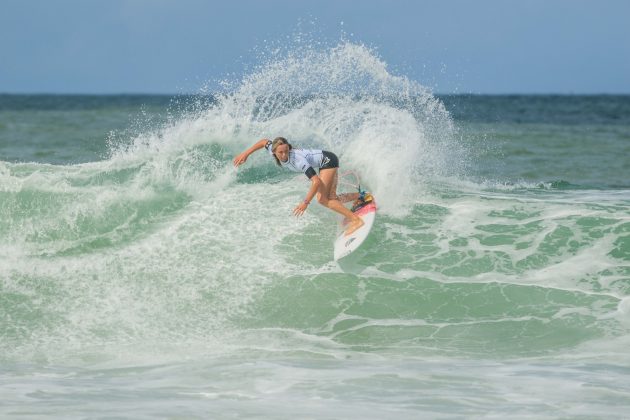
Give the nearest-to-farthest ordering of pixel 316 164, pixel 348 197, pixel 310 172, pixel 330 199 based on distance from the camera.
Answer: pixel 310 172 < pixel 316 164 < pixel 330 199 < pixel 348 197

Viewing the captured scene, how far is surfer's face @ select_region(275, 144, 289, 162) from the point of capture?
33.4ft

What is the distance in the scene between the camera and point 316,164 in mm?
10477

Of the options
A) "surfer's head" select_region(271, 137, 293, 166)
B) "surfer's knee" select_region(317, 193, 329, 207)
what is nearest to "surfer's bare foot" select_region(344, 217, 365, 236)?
"surfer's knee" select_region(317, 193, 329, 207)

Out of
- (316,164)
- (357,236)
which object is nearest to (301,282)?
(357,236)

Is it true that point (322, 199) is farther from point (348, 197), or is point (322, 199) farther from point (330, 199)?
point (348, 197)

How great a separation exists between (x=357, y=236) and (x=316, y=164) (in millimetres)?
988

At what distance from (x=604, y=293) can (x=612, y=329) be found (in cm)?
92

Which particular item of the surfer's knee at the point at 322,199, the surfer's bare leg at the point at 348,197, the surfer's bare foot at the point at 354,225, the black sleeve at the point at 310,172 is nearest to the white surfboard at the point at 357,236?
the surfer's bare foot at the point at 354,225

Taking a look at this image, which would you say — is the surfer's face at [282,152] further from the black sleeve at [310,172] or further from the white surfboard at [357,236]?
the white surfboard at [357,236]

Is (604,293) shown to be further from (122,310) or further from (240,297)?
(122,310)

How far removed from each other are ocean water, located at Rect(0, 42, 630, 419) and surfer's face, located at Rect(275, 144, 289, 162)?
4.03 ft

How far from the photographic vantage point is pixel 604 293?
9883 mm

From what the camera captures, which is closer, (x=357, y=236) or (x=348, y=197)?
(x=357, y=236)

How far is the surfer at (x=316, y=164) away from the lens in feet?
33.6
